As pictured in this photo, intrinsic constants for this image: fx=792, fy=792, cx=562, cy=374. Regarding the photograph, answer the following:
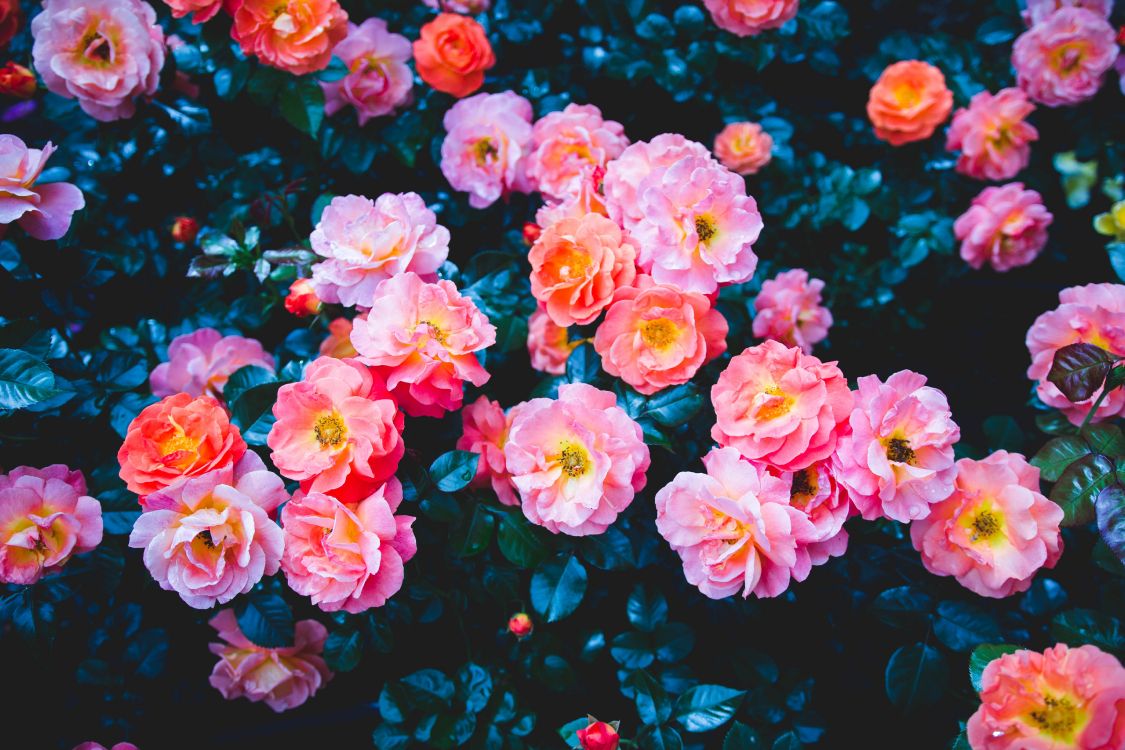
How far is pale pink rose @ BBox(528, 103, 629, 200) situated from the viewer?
4.18 feet

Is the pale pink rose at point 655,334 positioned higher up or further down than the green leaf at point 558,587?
higher up

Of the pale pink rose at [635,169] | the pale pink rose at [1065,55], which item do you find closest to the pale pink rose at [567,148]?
the pale pink rose at [635,169]

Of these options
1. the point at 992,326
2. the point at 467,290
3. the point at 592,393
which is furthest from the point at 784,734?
the point at 992,326

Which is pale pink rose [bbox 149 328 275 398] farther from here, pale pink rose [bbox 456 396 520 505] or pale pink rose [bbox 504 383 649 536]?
pale pink rose [bbox 504 383 649 536]

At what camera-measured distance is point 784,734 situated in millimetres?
1106

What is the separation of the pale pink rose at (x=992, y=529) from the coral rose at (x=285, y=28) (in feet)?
3.76

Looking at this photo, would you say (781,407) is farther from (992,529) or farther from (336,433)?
(336,433)

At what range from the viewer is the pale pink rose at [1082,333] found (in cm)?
112

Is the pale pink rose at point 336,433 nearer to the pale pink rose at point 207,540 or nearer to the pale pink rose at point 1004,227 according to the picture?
the pale pink rose at point 207,540

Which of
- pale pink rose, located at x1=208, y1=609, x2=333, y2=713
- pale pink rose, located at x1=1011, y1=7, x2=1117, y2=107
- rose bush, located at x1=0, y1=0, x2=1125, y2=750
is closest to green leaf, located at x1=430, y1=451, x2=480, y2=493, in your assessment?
rose bush, located at x1=0, y1=0, x2=1125, y2=750

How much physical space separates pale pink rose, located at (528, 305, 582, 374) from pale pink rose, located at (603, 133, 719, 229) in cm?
20

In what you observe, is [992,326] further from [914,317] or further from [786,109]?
[786,109]

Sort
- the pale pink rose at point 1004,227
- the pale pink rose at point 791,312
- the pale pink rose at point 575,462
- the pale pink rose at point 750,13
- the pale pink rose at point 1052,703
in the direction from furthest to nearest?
the pale pink rose at point 1004,227 < the pale pink rose at point 750,13 < the pale pink rose at point 791,312 < the pale pink rose at point 575,462 < the pale pink rose at point 1052,703

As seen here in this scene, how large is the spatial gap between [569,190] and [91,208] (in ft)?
2.88
